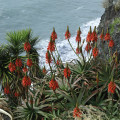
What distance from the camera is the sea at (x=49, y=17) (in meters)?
20.2

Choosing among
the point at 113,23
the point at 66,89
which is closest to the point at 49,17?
the point at 113,23

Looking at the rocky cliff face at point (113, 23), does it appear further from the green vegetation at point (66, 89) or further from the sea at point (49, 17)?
the sea at point (49, 17)

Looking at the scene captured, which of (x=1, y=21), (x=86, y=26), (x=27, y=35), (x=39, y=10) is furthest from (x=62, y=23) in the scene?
(x=27, y=35)

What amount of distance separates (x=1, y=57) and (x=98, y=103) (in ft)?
9.35

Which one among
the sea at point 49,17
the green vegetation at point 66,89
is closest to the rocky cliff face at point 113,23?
the green vegetation at point 66,89

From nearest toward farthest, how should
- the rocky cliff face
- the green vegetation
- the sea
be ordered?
the green vegetation
the rocky cliff face
the sea

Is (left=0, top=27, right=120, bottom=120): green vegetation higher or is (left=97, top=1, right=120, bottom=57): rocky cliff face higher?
(left=97, top=1, right=120, bottom=57): rocky cliff face

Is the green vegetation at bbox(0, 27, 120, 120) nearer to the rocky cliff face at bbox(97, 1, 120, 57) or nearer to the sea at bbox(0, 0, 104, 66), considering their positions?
the rocky cliff face at bbox(97, 1, 120, 57)

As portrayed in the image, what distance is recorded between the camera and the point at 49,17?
2395 cm

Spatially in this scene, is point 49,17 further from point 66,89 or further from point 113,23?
point 66,89

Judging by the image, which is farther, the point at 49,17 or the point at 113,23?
the point at 49,17

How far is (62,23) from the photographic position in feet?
74.6

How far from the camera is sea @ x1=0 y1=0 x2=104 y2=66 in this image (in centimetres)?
2025

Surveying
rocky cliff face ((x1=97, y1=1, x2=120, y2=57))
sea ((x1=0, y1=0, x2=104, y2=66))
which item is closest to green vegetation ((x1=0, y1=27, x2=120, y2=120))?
rocky cliff face ((x1=97, y1=1, x2=120, y2=57))
